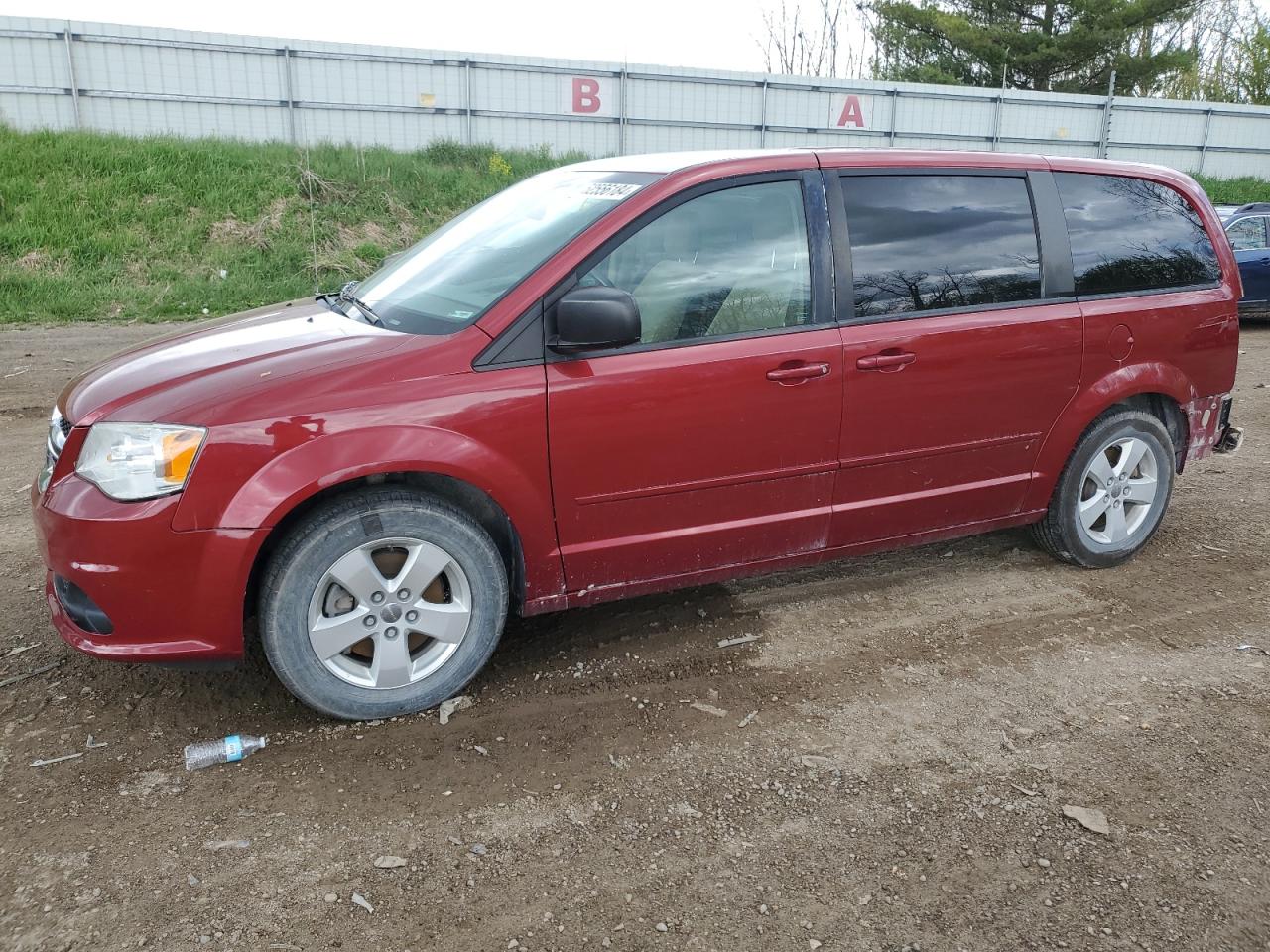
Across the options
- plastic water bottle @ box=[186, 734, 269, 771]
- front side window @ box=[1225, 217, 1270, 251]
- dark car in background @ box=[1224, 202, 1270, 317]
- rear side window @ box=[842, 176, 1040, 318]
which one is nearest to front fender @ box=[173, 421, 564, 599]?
plastic water bottle @ box=[186, 734, 269, 771]

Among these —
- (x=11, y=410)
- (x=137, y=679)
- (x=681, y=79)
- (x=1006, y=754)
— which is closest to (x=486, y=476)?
(x=137, y=679)

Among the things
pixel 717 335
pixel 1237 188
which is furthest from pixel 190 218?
pixel 1237 188

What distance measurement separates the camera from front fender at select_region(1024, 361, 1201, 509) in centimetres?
428

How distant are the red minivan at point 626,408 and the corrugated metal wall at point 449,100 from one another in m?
15.0

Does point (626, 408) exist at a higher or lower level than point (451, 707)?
higher

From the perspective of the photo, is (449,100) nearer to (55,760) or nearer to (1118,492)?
(1118,492)

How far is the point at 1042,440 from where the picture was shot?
4254mm

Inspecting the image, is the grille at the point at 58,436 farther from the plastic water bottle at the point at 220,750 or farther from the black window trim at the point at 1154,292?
the black window trim at the point at 1154,292

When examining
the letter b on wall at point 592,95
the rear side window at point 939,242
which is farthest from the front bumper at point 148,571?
the letter b on wall at point 592,95

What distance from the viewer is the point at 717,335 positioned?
355 centimetres

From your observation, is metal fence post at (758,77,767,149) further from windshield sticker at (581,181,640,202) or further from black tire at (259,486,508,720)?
black tire at (259,486,508,720)

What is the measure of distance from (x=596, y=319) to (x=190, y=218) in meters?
13.3

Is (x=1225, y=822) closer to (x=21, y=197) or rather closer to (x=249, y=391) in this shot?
(x=249, y=391)

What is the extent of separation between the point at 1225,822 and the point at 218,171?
16137 mm
